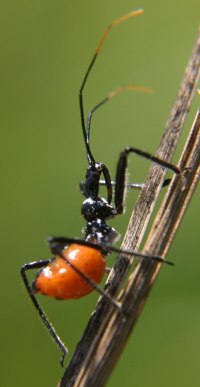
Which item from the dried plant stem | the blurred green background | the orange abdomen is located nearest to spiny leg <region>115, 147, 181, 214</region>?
the dried plant stem

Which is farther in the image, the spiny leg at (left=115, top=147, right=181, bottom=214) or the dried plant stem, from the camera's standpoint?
the spiny leg at (left=115, top=147, right=181, bottom=214)

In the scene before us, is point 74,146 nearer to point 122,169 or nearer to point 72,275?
point 122,169

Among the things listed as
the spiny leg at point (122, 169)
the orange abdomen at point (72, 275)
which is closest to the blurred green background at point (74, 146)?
the spiny leg at point (122, 169)

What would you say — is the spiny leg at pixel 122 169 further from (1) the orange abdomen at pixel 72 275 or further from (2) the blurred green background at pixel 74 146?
(2) the blurred green background at pixel 74 146

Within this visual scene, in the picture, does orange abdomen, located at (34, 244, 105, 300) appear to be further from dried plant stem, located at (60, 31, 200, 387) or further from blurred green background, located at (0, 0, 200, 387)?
blurred green background, located at (0, 0, 200, 387)

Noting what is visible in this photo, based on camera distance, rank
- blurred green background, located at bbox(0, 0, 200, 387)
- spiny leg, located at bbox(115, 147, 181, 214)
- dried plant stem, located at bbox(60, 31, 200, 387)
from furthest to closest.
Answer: blurred green background, located at bbox(0, 0, 200, 387) < spiny leg, located at bbox(115, 147, 181, 214) < dried plant stem, located at bbox(60, 31, 200, 387)

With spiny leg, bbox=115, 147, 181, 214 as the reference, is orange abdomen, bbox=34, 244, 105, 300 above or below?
below
